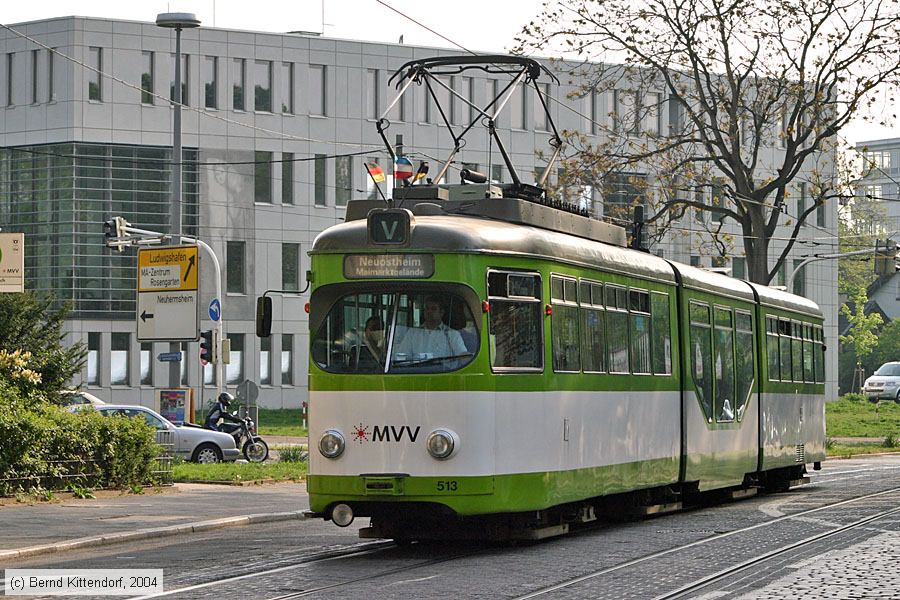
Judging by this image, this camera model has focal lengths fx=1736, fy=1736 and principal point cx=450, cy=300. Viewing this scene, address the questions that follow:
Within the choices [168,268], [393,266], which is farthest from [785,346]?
[168,268]

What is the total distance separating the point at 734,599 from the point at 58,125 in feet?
187

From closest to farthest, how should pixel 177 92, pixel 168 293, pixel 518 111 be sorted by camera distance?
pixel 168 293 < pixel 177 92 < pixel 518 111

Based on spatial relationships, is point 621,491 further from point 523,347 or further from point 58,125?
point 58,125

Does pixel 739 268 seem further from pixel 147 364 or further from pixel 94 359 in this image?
pixel 94 359

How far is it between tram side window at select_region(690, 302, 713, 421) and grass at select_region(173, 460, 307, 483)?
943cm

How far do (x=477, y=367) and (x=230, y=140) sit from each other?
54464mm

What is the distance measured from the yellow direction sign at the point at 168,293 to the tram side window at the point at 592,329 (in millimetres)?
15215

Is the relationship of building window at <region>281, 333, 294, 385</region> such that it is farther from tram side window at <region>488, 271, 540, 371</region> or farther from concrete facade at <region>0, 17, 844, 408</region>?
tram side window at <region>488, 271, 540, 371</region>

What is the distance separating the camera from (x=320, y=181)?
71.4m

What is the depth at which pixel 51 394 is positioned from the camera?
27609 mm

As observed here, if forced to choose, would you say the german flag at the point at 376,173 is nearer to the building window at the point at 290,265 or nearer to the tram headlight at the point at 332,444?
the tram headlight at the point at 332,444

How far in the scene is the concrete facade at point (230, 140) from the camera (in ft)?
216

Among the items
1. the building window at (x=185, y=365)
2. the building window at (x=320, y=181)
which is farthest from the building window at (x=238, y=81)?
→ the building window at (x=185, y=365)

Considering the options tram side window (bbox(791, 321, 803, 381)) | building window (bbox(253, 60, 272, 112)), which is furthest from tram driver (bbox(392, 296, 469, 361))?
building window (bbox(253, 60, 272, 112))
